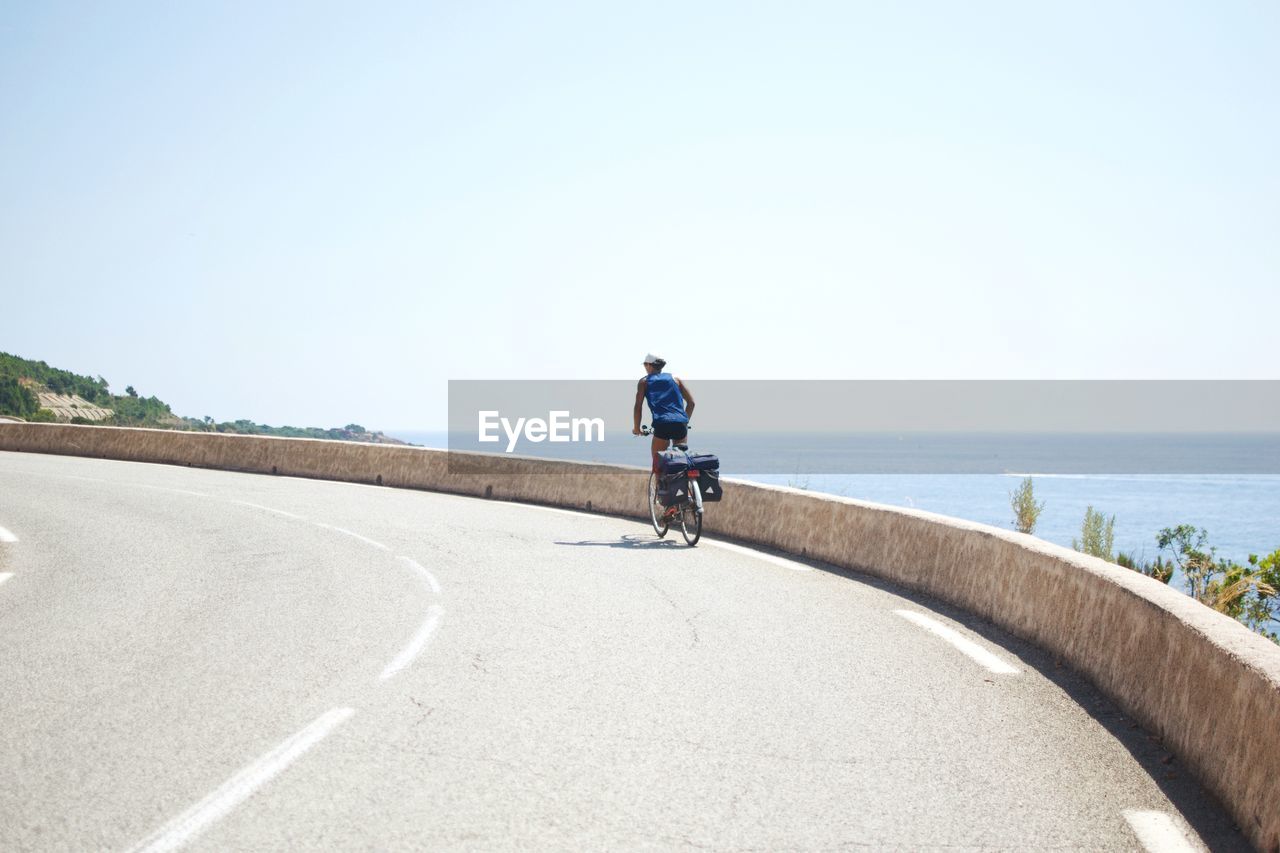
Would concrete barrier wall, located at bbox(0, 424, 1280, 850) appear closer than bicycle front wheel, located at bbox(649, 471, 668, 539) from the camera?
Yes

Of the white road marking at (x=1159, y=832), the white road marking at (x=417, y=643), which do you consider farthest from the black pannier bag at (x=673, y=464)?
the white road marking at (x=1159, y=832)

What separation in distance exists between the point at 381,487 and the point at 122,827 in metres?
18.3

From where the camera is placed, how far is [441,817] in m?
4.20

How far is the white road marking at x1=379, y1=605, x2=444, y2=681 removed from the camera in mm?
6718

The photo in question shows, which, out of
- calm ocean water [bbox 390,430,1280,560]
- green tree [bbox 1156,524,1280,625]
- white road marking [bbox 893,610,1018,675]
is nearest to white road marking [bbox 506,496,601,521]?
green tree [bbox 1156,524,1280,625]

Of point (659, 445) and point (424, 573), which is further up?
point (659, 445)

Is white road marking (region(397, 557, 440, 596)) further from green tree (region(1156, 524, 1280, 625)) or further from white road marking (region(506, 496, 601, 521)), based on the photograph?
green tree (region(1156, 524, 1280, 625))

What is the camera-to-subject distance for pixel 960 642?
308 inches

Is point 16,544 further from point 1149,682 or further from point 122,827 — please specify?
point 1149,682

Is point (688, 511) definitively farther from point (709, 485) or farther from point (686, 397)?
point (686, 397)

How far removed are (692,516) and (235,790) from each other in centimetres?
919

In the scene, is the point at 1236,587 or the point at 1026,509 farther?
the point at 1026,509

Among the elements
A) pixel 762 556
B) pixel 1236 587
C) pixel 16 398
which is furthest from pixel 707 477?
pixel 16 398

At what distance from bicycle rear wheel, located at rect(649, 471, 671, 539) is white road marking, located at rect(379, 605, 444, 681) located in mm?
5224
